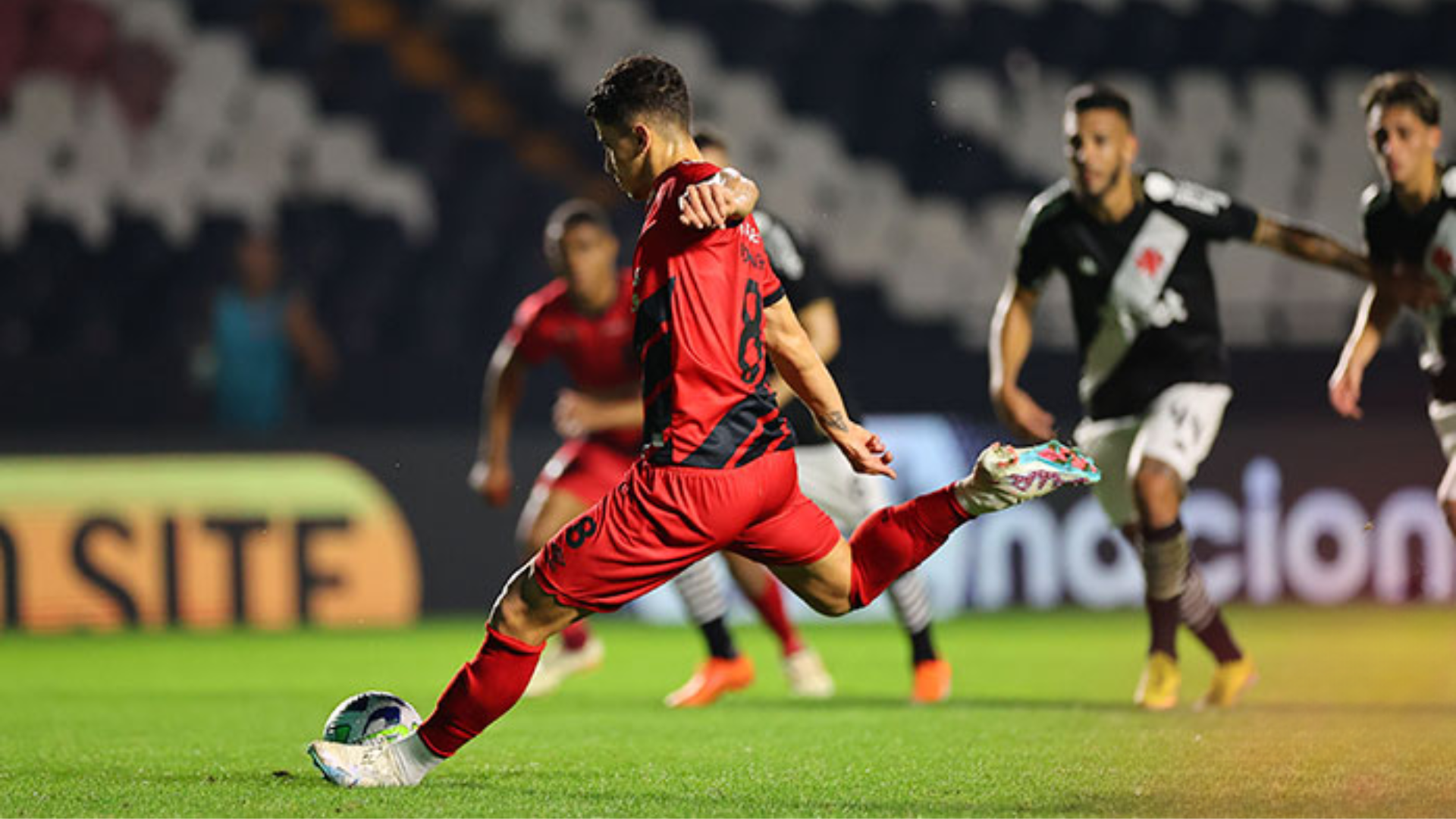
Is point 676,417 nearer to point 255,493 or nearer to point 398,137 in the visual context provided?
point 255,493

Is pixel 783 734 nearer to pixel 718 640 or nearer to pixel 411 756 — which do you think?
pixel 718 640

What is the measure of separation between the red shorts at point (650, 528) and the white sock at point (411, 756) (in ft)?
1.91

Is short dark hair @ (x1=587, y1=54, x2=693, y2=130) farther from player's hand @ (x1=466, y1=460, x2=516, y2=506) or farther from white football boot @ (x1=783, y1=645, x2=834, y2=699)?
player's hand @ (x1=466, y1=460, x2=516, y2=506)

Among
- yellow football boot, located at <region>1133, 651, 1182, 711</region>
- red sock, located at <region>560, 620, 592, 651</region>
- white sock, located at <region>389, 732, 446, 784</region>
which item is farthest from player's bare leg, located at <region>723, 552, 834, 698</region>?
white sock, located at <region>389, 732, 446, 784</region>

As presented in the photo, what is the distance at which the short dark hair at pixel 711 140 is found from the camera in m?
7.64

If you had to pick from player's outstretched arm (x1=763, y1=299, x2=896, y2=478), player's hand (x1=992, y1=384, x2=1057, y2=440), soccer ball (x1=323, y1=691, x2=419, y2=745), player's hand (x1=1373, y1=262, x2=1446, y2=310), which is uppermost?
player's hand (x1=1373, y1=262, x2=1446, y2=310)

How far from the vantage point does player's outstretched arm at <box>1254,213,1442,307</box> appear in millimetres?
6922

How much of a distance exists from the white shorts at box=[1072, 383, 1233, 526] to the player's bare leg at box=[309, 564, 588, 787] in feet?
9.45

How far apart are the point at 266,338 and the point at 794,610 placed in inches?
138

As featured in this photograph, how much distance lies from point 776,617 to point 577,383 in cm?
138

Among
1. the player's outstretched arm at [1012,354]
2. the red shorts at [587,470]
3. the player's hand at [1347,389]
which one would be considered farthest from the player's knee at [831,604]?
the red shorts at [587,470]

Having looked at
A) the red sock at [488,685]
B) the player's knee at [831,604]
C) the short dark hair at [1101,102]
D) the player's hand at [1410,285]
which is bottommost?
the red sock at [488,685]

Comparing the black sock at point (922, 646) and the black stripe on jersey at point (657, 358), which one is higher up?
the black stripe on jersey at point (657, 358)

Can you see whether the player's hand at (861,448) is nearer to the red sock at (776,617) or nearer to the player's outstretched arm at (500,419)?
the red sock at (776,617)
